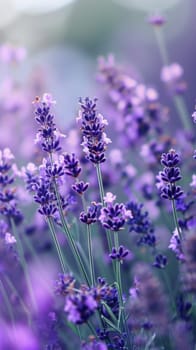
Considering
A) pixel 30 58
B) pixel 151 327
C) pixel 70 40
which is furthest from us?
pixel 70 40

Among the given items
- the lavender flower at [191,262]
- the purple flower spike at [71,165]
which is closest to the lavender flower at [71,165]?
the purple flower spike at [71,165]

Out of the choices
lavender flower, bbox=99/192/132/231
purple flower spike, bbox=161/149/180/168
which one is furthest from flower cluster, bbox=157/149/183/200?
lavender flower, bbox=99/192/132/231

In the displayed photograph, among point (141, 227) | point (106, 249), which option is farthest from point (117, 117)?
point (141, 227)

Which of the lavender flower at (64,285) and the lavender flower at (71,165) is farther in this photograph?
the lavender flower at (71,165)

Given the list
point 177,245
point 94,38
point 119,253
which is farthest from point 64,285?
point 94,38

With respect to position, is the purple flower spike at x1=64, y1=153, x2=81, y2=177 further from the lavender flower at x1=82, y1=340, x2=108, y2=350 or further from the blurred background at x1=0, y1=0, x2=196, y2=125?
the blurred background at x1=0, y1=0, x2=196, y2=125

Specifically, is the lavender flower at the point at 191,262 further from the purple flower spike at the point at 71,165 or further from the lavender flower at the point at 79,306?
the purple flower spike at the point at 71,165

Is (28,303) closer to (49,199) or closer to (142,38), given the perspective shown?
(49,199)
